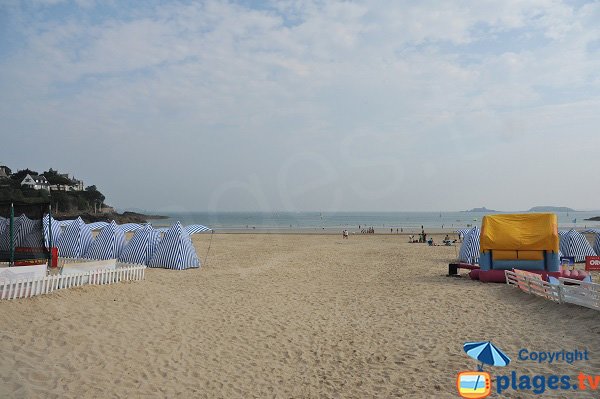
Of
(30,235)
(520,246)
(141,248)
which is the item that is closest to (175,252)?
(141,248)

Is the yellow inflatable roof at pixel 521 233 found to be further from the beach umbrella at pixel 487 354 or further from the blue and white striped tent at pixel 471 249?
the beach umbrella at pixel 487 354

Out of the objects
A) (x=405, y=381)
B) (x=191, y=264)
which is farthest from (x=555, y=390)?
(x=191, y=264)

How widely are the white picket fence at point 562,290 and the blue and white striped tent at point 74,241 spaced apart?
18.3 metres

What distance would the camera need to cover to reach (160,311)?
396 inches

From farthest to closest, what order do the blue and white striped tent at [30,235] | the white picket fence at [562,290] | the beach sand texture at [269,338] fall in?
the blue and white striped tent at [30,235] < the white picket fence at [562,290] < the beach sand texture at [269,338]

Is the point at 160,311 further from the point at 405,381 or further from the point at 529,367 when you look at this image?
the point at 529,367

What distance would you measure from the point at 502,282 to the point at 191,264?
11.6m

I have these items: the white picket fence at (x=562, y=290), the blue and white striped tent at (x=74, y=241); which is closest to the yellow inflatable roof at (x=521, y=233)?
the white picket fence at (x=562, y=290)

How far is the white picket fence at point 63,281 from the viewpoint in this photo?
9.77 m

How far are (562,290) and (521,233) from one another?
176 inches

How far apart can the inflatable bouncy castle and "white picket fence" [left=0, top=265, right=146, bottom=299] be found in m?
11.2

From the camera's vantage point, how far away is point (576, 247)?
67.4ft

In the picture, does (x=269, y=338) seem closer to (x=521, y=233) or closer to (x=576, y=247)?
(x=521, y=233)

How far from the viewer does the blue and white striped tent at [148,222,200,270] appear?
17.5 meters
